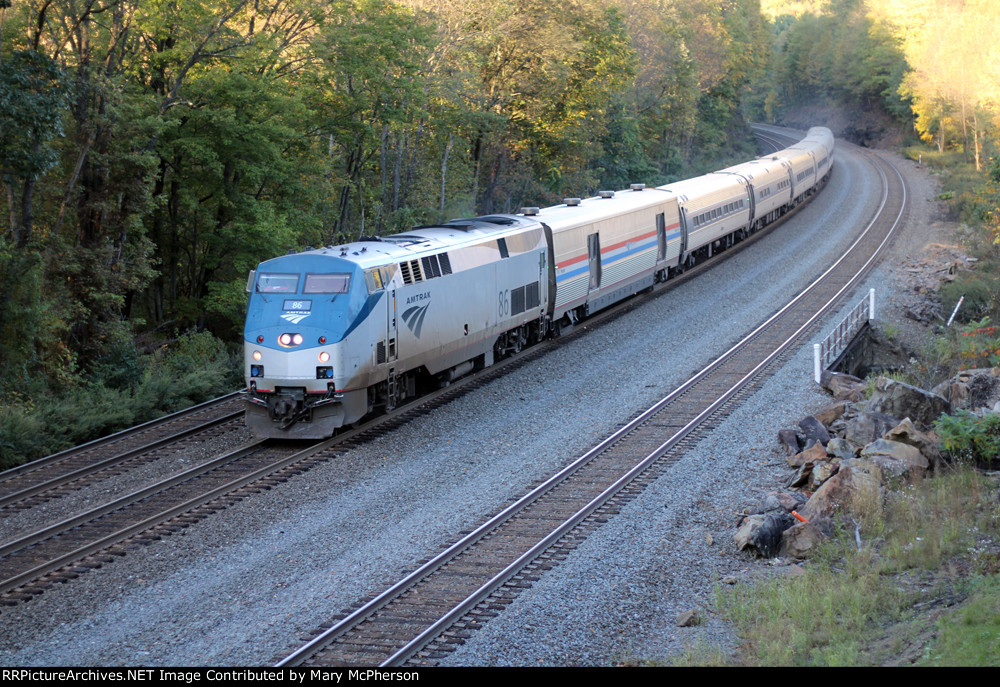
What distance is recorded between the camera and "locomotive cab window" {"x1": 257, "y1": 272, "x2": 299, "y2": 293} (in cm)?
1689

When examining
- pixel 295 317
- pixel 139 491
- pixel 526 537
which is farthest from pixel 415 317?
pixel 526 537

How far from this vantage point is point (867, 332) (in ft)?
86.7

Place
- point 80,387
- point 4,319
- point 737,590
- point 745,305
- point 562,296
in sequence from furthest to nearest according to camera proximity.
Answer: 1. point 745,305
2. point 562,296
3. point 80,387
4. point 4,319
5. point 737,590

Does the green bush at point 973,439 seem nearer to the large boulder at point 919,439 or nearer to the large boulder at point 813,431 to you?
the large boulder at point 919,439

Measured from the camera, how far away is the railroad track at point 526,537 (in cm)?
995

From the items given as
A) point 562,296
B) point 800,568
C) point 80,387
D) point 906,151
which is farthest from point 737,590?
point 906,151

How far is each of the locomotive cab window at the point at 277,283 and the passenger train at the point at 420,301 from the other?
0.03 metres

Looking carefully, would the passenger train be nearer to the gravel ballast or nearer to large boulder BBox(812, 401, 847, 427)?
the gravel ballast

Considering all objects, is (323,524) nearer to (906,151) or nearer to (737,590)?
(737,590)

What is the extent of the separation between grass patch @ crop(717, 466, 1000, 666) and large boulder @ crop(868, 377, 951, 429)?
11.0ft

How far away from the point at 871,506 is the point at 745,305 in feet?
56.1

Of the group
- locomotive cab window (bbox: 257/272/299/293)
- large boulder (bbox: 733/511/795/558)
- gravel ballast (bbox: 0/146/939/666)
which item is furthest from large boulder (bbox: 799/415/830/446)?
locomotive cab window (bbox: 257/272/299/293)

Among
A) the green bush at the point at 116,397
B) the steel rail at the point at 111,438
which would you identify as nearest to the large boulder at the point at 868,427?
the steel rail at the point at 111,438

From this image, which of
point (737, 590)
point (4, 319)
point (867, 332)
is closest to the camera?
point (737, 590)
